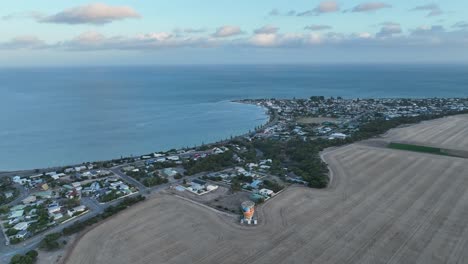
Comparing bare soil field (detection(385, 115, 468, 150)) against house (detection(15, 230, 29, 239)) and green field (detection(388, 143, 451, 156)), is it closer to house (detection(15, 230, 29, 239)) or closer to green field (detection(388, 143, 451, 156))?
green field (detection(388, 143, 451, 156))

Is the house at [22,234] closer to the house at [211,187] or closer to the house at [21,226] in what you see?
the house at [21,226]

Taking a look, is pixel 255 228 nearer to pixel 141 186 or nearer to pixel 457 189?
pixel 141 186

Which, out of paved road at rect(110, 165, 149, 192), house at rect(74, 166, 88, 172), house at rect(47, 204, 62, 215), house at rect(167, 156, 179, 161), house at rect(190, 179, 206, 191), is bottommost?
house at rect(74, 166, 88, 172)

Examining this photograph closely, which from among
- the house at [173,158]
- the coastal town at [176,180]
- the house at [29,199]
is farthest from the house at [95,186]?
the house at [173,158]

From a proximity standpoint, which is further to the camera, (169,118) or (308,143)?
(169,118)

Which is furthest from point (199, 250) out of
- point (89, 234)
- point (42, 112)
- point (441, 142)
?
point (42, 112)

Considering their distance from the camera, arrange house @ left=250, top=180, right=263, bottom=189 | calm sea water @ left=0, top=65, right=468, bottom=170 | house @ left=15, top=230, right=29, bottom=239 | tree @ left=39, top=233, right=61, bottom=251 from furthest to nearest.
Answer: calm sea water @ left=0, top=65, right=468, bottom=170 → house @ left=250, top=180, right=263, bottom=189 → house @ left=15, top=230, right=29, bottom=239 → tree @ left=39, top=233, right=61, bottom=251

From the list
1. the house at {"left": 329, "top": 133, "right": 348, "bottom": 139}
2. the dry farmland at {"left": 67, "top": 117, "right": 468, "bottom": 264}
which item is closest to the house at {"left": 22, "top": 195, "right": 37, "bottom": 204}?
the dry farmland at {"left": 67, "top": 117, "right": 468, "bottom": 264}
